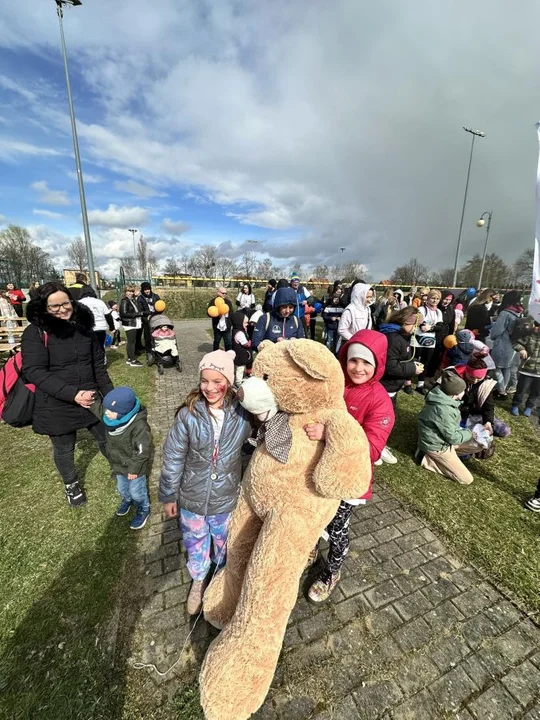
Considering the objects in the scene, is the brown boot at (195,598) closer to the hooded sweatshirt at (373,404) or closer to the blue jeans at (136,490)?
the blue jeans at (136,490)

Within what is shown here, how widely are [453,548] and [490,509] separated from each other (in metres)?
0.89

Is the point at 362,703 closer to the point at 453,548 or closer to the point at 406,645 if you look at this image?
the point at 406,645

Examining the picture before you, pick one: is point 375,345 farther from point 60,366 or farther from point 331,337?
point 331,337

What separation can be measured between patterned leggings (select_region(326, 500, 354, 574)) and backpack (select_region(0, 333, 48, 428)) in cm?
289

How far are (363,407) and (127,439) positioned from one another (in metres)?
2.07

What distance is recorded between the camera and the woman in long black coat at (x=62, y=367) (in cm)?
277

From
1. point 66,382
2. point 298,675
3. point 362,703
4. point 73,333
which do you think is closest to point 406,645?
point 362,703

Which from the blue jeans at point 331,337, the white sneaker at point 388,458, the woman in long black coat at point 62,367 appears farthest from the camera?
the blue jeans at point 331,337

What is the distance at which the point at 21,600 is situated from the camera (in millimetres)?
2357

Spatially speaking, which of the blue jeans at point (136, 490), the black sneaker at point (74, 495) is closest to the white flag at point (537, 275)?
the blue jeans at point (136, 490)

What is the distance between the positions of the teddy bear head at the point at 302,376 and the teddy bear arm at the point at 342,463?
0.15 metres

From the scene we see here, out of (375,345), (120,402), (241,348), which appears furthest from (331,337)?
(120,402)

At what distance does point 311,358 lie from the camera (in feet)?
5.21

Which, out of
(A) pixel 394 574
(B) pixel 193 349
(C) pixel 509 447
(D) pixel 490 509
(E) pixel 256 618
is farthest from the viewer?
(B) pixel 193 349
